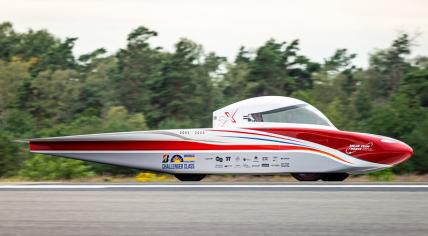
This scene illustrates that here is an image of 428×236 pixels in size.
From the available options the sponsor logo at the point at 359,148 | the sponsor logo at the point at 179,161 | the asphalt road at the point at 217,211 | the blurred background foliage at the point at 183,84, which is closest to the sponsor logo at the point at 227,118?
the sponsor logo at the point at 179,161

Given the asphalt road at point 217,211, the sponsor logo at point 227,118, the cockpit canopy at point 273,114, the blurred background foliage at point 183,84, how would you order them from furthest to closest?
the blurred background foliage at point 183,84, the sponsor logo at point 227,118, the cockpit canopy at point 273,114, the asphalt road at point 217,211

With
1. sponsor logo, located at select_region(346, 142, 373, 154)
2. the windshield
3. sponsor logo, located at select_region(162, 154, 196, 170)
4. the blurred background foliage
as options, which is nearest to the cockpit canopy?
the windshield

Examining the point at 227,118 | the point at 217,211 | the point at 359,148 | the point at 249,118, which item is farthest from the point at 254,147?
the point at 217,211

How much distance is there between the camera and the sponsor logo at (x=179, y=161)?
2084 centimetres

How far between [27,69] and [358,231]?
91183mm

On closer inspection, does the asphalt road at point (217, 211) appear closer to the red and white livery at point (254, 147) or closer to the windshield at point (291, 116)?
the red and white livery at point (254, 147)

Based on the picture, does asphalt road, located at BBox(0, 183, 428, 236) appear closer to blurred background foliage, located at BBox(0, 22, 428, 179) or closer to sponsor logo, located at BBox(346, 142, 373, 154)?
sponsor logo, located at BBox(346, 142, 373, 154)

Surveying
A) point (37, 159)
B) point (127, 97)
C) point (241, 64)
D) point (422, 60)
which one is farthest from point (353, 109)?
point (37, 159)

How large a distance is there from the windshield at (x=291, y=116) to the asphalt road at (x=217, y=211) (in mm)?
5636

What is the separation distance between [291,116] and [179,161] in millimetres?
2890

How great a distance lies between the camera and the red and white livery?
66.5ft

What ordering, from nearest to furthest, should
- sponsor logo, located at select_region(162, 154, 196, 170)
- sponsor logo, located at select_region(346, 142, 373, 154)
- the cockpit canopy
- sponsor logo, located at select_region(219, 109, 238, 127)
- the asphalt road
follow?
the asphalt road, sponsor logo, located at select_region(346, 142, 373, 154), the cockpit canopy, sponsor logo, located at select_region(162, 154, 196, 170), sponsor logo, located at select_region(219, 109, 238, 127)

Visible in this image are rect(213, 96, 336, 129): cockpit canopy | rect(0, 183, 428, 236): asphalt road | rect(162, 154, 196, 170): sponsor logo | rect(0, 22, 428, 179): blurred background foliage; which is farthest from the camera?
rect(0, 22, 428, 179): blurred background foliage

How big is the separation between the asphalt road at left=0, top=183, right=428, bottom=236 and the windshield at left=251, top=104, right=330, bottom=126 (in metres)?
5.64
